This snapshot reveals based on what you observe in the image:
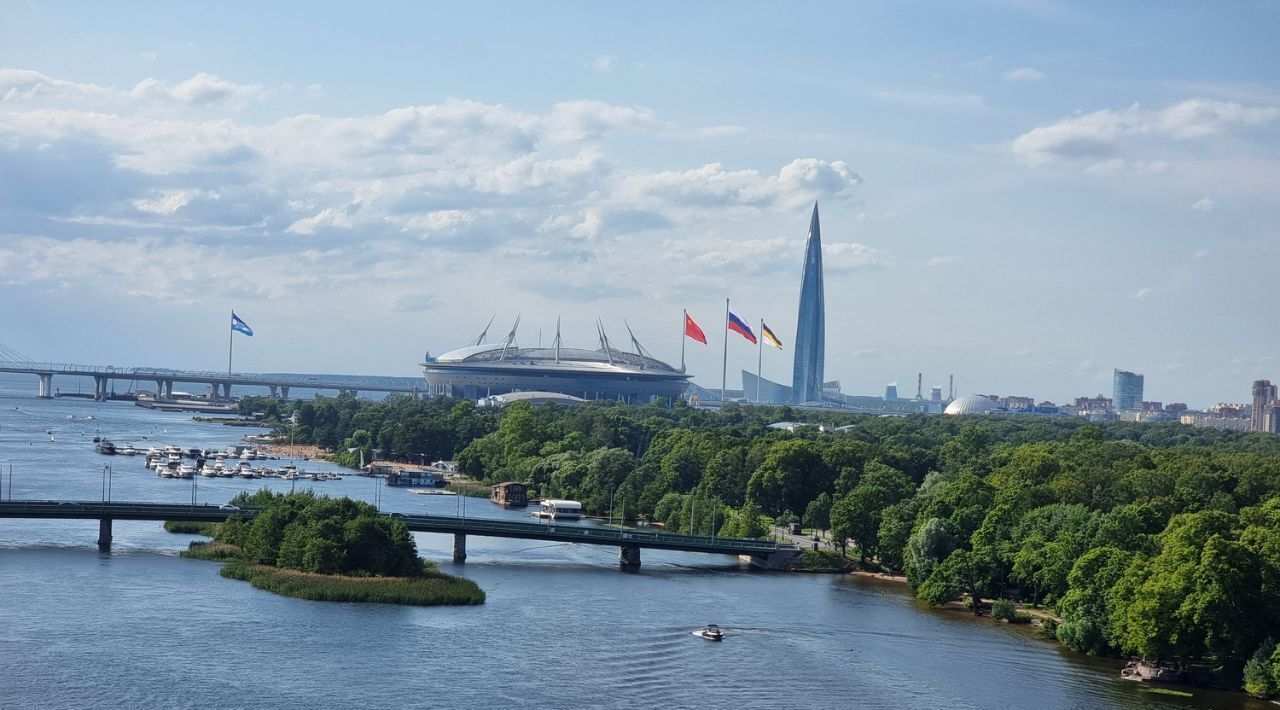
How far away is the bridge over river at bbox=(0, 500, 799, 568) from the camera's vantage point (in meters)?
66.2

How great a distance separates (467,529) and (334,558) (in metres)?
11.3

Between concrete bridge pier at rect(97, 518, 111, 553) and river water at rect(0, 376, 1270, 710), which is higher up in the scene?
concrete bridge pier at rect(97, 518, 111, 553)

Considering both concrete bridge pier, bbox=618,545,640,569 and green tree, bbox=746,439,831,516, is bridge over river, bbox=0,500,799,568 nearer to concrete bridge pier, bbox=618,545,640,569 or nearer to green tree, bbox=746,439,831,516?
concrete bridge pier, bbox=618,545,640,569

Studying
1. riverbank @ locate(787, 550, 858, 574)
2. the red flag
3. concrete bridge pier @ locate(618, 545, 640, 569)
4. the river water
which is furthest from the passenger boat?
the red flag

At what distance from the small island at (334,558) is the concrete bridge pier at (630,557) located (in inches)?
388

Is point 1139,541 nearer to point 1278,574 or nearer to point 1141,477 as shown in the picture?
point 1278,574

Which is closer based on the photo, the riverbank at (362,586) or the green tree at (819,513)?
the riverbank at (362,586)

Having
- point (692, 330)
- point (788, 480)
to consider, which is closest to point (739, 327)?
point (692, 330)

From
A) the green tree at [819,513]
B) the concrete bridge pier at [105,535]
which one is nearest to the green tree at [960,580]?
the green tree at [819,513]

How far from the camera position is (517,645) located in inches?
1877

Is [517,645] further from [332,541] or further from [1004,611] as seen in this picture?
[1004,611]

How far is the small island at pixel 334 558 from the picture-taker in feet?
180

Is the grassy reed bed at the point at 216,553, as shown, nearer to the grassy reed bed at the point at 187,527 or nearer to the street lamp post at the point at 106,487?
the grassy reed bed at the point at 187,527

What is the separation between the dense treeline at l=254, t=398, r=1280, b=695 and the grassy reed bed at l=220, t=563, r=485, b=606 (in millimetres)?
19497
